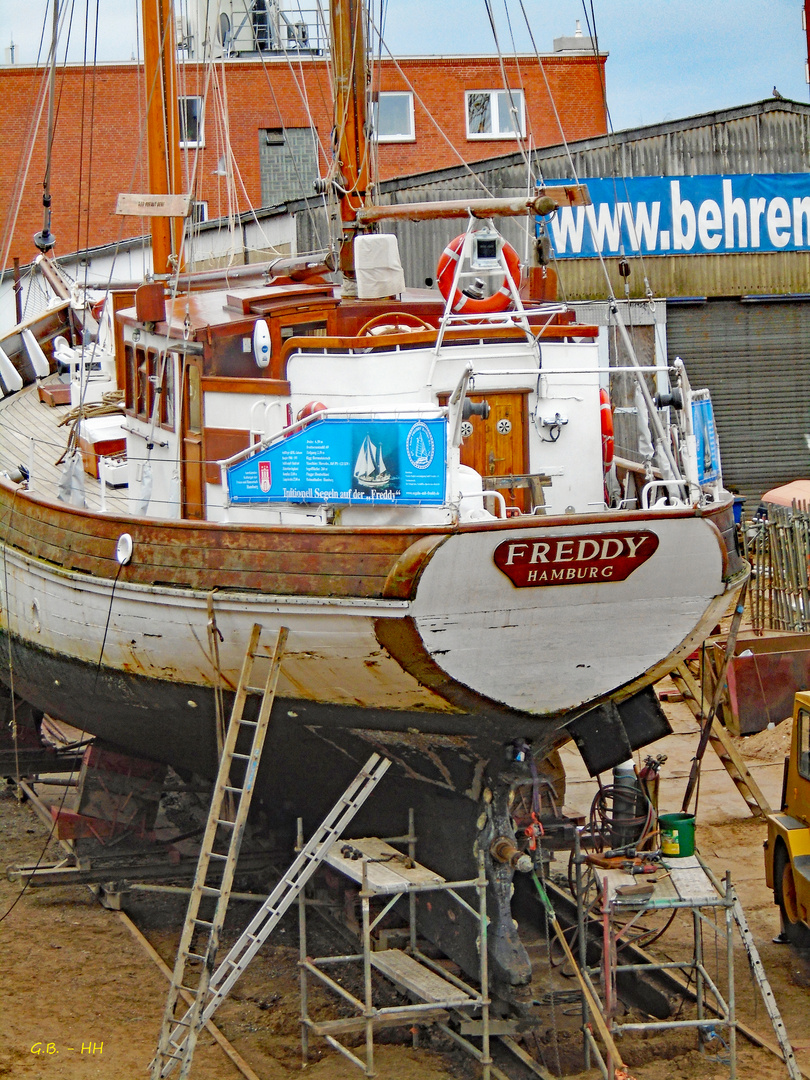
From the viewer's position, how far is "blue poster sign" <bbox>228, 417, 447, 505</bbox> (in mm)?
8625

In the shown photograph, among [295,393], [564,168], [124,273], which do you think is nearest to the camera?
[295,393]

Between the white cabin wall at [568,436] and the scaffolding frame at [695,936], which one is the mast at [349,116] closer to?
the white cabin wall at [568,436]

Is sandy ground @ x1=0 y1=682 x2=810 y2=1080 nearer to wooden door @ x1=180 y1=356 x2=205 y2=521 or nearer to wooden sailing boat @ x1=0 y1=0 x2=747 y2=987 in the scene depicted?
wooden sailing boat @ x1=0 y1=0 x2=747 y2=987

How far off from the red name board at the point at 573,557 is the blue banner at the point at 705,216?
15.1 m

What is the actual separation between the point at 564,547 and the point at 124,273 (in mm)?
22694

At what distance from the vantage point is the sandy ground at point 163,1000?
912 cm

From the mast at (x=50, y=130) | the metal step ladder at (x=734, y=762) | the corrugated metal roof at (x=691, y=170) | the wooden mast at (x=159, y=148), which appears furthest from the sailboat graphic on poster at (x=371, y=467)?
the corrugated metal roof at (x=691, y=170)

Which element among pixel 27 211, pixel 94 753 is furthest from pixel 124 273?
pixel 94 753

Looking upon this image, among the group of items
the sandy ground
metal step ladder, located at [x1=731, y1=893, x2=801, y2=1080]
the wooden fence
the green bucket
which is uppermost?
the wooden fence

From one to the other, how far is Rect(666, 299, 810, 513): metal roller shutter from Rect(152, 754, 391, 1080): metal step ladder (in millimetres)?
15156

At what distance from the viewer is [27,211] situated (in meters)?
32.1

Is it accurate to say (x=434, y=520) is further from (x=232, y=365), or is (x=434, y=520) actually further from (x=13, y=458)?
(x=13, y=458)

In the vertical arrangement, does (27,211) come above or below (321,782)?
above

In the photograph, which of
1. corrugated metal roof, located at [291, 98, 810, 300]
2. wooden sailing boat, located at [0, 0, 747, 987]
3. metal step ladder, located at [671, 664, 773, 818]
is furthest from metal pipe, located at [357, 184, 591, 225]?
corrugated metal roof, located at [291, 98, 810, 300]
